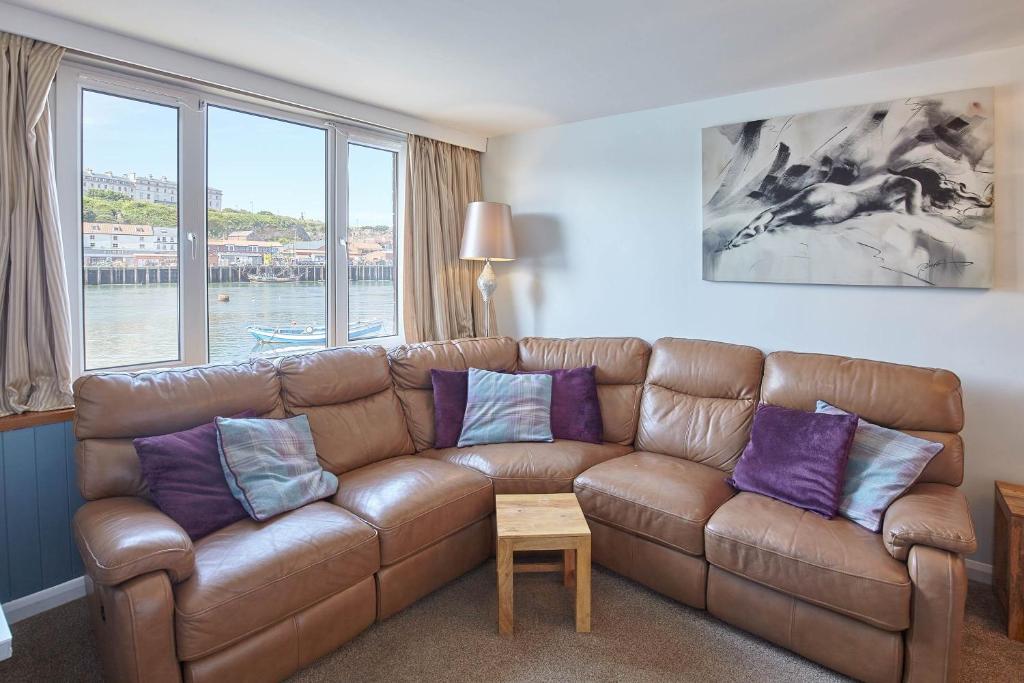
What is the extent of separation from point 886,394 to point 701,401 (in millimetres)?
→ 853

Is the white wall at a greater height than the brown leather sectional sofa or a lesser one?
greater

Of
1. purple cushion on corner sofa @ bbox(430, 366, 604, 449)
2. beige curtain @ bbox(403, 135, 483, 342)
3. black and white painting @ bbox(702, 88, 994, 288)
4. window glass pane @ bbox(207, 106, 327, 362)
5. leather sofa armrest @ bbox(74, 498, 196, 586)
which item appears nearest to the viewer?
leather sofa armrest @ bbox(74, 498, 196, 586)

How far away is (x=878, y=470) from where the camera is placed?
2.25 metres

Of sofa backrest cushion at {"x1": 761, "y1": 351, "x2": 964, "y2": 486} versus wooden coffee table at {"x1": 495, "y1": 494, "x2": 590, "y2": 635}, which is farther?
sofa backrest cushion at {"x1": 761, "y1": 351, "x2": 964, "y2": 486}

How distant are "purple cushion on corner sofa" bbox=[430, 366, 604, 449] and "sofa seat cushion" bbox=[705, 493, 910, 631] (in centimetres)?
101

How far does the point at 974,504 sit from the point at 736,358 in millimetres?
1257

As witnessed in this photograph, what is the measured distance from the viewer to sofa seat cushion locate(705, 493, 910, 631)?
1872mm

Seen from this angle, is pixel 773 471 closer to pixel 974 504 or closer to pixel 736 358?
pixel 736 358

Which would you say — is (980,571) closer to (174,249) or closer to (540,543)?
(540,543)

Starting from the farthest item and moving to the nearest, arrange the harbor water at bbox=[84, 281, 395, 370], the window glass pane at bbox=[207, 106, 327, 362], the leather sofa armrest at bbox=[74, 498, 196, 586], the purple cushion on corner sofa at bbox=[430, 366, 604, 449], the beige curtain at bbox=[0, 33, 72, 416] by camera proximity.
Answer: the purple cushion on corner sofa at bbox=[430, 366, 604, 449] < the window glass pane at bbox=[207, 106, 327, 362] < the harbor water at bbox=[84, 281, 395, 370] < the beige curtain at bbox=[0, 33, 72, 416] < the leather sofa armrest at bbox=[74, 498, 196, 586]

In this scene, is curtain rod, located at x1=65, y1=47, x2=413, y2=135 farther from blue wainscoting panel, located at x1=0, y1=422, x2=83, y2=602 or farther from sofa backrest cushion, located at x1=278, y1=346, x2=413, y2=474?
blue wainscoting panel, located at x1=0, y1=422, x2=83, y2=602

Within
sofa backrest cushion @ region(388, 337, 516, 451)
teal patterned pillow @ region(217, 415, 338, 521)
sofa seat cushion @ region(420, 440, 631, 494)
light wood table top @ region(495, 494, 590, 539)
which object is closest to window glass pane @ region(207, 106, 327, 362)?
sofa backrest cushion @ region(388, 337, 516, 451)

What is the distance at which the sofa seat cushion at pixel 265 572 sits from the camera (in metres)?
1.73

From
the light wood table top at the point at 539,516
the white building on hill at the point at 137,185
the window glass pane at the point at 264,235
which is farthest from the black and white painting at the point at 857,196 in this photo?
the white building on hill at the point at 137,185
